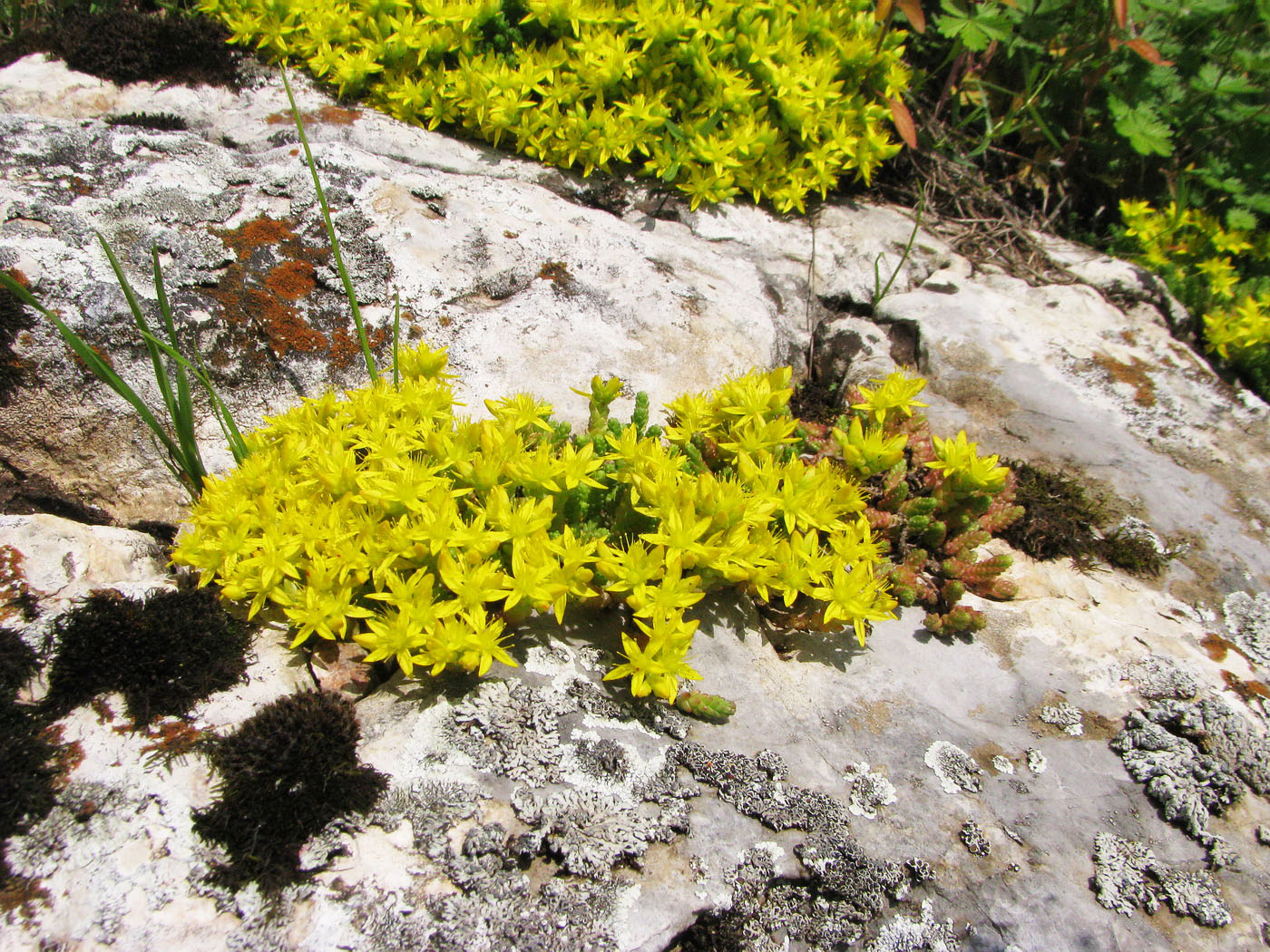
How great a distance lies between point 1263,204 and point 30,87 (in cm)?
806

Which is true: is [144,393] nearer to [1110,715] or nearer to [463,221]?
[463,221]

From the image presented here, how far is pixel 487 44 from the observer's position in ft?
15.9

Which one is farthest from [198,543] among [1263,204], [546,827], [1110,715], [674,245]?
[1263,204]

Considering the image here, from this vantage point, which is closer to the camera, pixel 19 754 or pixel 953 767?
pixel 19 754

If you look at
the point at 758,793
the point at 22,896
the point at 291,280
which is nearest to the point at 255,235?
the point at 291,280

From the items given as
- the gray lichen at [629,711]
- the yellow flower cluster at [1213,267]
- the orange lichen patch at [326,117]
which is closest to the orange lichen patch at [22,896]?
the gray lichen at [629,711]

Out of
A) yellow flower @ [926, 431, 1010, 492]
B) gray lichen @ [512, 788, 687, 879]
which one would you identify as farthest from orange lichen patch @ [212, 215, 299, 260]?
yellow flower @ [926, 431, 1010, 492]

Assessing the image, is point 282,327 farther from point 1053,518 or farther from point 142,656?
point 1053,518

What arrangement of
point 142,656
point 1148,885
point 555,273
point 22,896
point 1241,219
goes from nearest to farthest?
point 22,896, point 142,656, point 1148,885, point 555,273, point 1241,219

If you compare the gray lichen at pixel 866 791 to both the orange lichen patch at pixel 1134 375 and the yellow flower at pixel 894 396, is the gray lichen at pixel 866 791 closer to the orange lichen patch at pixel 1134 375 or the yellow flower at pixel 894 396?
the yellow flower at pixel 894 396

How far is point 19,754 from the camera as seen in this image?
212 cm

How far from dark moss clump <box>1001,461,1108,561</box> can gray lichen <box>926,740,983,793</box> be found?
4.51 feet

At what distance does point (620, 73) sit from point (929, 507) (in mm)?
3152

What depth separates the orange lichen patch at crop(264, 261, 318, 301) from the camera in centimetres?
363
